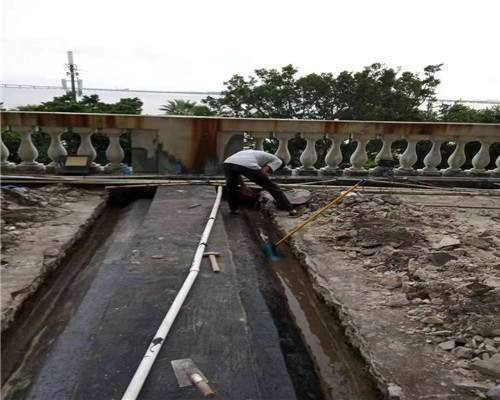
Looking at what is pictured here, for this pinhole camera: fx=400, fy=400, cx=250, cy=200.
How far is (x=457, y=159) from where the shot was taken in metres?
5.89

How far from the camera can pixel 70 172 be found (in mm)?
5098

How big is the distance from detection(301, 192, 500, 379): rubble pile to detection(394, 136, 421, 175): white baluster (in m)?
1.19

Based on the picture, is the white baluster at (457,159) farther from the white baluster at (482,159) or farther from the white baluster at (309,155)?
the white baluster at (309,155)

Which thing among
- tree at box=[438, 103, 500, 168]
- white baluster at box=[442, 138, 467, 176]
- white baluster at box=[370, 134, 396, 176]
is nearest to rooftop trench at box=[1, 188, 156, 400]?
white baluster at box=[370, 134, 396, 176]

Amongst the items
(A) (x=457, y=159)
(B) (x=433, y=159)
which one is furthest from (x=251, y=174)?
(A) (x=457, y=159)

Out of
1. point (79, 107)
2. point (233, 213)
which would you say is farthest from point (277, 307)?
point (79, 107)

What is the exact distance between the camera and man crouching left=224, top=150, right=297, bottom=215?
14.5 ft

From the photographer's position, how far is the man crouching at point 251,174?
14.5ft

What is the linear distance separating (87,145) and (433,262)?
14.0ft

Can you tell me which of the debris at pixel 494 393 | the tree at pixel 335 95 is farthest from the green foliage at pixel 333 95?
the debris at pixel 494 393

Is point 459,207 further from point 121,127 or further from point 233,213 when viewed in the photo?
point 121,127

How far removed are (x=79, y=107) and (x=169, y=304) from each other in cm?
1677

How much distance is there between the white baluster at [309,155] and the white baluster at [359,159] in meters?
0.52

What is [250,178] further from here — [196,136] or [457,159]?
[457,159]
